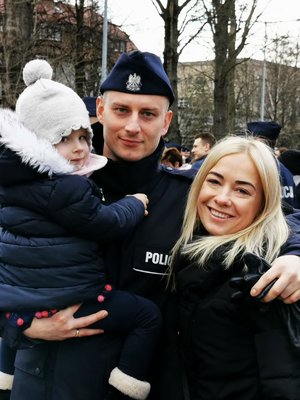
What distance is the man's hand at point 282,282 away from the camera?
1504mm

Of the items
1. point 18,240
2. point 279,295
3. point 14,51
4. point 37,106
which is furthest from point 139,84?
point 14,51

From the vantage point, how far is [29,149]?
1869 mm

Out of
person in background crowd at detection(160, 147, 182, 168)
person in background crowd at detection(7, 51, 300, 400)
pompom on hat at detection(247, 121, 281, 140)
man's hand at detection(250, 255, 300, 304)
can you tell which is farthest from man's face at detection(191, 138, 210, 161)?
man's hand at detection(250, 255, 300, 304)

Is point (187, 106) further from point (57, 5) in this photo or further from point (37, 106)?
point (37, 106)

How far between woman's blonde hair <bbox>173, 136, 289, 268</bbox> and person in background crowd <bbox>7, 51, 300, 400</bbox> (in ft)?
0.30

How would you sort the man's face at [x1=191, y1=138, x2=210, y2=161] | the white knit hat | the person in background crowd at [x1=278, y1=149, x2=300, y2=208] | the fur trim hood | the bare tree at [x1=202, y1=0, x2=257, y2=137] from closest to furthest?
1. the fur trim hood
2. the white knit hat
3. the person in background crowd at [x1=278, y1=149, x2=300, y2=208]
4. the man's face at [x1=191, y1=138, x2=210, y2=161]
5. the bare tree at [x1=202, y1=0, x2=257, y2=137]

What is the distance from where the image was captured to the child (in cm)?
188

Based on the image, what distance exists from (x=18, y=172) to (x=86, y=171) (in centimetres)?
30

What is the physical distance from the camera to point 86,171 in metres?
2.08

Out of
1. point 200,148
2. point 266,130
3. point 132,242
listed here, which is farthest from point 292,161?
point 132,242

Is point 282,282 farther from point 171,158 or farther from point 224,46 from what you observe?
point 224,46

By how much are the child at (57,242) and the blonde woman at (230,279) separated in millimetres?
261

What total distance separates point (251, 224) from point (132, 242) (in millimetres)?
522

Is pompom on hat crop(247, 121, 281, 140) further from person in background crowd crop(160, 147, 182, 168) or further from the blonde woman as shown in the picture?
the blonde woman
